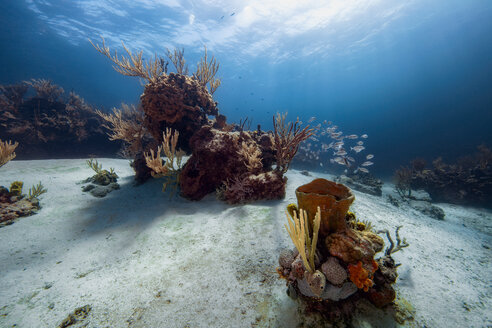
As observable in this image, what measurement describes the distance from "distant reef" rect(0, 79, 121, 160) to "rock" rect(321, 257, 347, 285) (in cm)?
1254

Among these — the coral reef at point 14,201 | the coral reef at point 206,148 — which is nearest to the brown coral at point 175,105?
the coral reef at point 206,148

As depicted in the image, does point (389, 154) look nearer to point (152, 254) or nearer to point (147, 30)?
point (152, 254)

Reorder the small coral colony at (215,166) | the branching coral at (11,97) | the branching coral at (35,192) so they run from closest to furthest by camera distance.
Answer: the small coral colony at (215,166) → the branching coral at (35,192) → the branching coral at (11,97)

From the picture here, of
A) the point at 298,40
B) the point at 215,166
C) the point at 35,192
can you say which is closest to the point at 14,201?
the point at 35,192

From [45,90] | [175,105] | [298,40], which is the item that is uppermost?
[298,40]

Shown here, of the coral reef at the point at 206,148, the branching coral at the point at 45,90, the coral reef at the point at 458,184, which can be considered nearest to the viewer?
the coral reef at the point at 206,148

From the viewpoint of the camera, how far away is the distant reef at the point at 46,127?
10.3 m

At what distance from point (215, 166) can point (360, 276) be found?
155 inches

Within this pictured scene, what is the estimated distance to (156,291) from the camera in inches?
84.1

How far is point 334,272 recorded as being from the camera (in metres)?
1.69

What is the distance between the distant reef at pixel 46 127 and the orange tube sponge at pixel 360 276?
41.8 feet

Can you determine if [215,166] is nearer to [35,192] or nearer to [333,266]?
[333,266]

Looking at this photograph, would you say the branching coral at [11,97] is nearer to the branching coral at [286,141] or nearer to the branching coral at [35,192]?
the branching coral at [35,192]

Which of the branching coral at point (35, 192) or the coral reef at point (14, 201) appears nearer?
the coral reef at point (14, 201)
